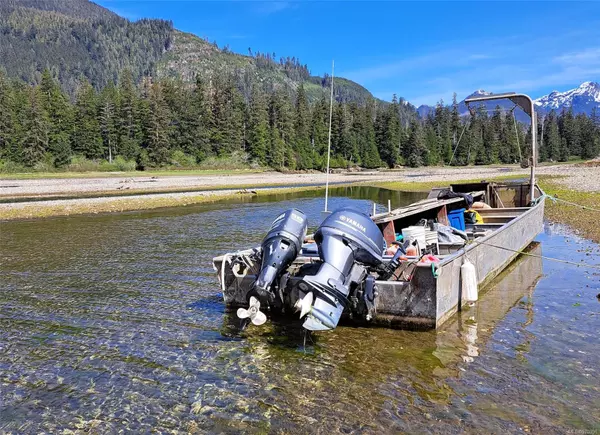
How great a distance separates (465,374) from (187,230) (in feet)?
53.4

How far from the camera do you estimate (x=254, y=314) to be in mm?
6816

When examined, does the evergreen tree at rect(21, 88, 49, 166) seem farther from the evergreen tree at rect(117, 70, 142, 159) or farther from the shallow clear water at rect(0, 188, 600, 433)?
the shallow clear water at rect(0, 188, 600, 433)

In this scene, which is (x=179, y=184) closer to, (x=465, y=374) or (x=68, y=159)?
(x=68, y=159)

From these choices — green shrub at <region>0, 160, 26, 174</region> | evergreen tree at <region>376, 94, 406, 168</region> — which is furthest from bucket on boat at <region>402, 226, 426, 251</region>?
evergreen tree at <region>376, 94, 406, 168</region>

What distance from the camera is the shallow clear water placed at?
17.0 ft

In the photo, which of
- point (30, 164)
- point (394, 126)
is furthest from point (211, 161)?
point (394, 126)

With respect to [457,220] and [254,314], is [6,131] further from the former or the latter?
[254,314]

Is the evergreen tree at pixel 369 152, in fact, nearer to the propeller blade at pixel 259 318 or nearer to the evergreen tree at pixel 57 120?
the evergreen tree at pixel 57 120

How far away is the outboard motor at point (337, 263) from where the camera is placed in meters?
6.36

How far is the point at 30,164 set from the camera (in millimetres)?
71188

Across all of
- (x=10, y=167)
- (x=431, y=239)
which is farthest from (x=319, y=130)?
(x=431, y=239)

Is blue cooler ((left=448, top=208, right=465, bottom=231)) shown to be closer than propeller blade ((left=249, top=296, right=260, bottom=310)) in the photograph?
No

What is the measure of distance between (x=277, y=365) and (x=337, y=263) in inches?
69.4

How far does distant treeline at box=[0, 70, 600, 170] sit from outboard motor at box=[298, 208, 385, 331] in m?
75.7
